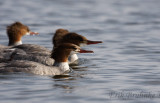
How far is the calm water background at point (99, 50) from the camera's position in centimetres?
816

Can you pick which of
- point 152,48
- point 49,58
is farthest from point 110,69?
point 152,48

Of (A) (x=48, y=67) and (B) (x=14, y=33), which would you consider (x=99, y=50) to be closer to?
(B) (x=14, y=33)

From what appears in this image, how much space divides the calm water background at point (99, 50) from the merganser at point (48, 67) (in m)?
0.18

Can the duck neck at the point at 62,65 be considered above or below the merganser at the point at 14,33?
below

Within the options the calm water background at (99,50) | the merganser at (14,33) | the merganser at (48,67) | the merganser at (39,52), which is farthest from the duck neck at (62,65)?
the merganser at (14,33)

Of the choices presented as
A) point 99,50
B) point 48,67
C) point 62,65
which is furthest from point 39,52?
point 99,50

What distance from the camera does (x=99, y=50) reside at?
13984mm

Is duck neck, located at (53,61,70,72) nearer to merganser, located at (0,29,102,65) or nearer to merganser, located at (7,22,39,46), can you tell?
merganser, located at (0,29,102,65)

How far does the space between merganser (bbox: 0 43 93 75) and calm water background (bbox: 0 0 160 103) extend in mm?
183

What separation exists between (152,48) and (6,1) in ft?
44.3

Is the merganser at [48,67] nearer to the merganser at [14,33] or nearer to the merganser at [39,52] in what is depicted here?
the merganser at [39,52]

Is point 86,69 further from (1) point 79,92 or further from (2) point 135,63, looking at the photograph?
(1) point 79,92

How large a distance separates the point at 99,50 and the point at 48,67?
427 cm

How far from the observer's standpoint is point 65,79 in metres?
9.59
